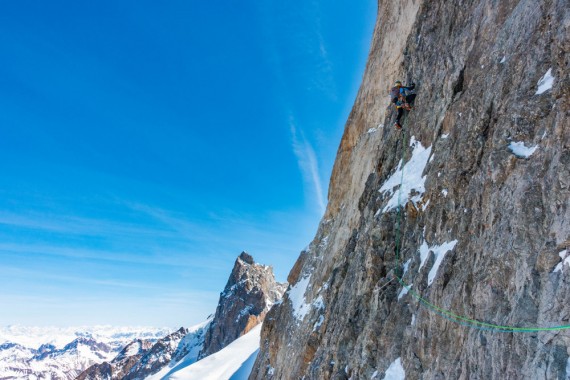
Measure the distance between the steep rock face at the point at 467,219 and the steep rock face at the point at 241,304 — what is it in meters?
108

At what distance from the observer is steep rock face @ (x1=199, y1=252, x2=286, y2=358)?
124 meters

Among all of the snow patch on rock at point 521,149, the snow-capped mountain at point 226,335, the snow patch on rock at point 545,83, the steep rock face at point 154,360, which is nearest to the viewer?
the snow patch on rock at point 521,149

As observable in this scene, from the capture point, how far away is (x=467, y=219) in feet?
32.1

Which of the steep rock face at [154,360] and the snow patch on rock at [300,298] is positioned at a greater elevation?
the snow patch on rock at [300,298]

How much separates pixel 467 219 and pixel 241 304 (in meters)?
124

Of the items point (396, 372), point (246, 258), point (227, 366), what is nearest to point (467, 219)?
point (396, 372)

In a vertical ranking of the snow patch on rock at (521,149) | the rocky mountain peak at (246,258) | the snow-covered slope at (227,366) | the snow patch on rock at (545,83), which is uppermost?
the rocky mountain peak at (246,258)

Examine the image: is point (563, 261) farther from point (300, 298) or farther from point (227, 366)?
point (227, 366)

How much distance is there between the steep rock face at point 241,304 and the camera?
124 metres

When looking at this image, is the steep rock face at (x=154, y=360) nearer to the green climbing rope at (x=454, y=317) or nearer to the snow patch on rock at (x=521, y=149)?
the green climbing rope at (x=454, y=317)

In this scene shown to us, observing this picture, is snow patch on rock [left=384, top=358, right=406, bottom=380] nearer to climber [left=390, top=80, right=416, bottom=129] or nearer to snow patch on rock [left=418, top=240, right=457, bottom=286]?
snow patch on rock [left=418, top=240, right=457, bottom=286]

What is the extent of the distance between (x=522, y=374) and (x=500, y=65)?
25.6 ft

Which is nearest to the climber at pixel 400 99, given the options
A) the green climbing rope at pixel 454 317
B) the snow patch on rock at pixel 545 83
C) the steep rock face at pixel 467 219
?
the steep rock face at pixel 467 219

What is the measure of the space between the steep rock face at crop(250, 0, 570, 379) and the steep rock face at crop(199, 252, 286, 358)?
354 ft
